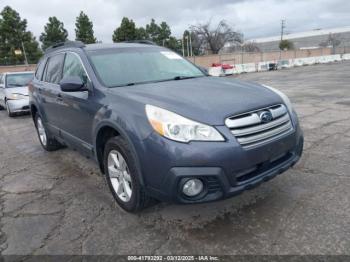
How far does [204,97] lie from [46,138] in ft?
12.6

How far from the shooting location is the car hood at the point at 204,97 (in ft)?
8.75

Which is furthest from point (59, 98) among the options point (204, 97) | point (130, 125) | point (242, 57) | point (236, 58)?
point (242, 57)

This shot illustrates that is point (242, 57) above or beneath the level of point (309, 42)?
beneath

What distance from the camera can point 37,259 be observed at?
2.65 meters

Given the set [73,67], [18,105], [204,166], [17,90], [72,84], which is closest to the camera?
[204,166]

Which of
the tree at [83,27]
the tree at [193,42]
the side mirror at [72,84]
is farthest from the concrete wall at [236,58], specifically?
the side mirror at [72,84]

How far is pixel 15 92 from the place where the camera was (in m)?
10.3

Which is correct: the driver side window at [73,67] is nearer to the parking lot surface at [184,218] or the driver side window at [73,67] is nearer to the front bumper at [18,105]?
the parking lot surface at [184,218]

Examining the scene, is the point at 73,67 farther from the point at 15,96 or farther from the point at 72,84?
the point at 15,96

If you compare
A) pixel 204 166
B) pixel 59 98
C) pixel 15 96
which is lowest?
pixel 204 166

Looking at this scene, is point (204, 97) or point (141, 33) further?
point (141, 33)

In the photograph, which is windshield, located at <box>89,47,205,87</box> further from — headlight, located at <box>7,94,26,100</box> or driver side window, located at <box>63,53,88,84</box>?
headlight, located at <box>7,94,26,100</box>

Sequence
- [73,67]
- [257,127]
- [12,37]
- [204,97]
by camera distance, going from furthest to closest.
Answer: [12,37] → [73,67] → [204,97] → [257,127]

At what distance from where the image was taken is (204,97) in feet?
9.65
